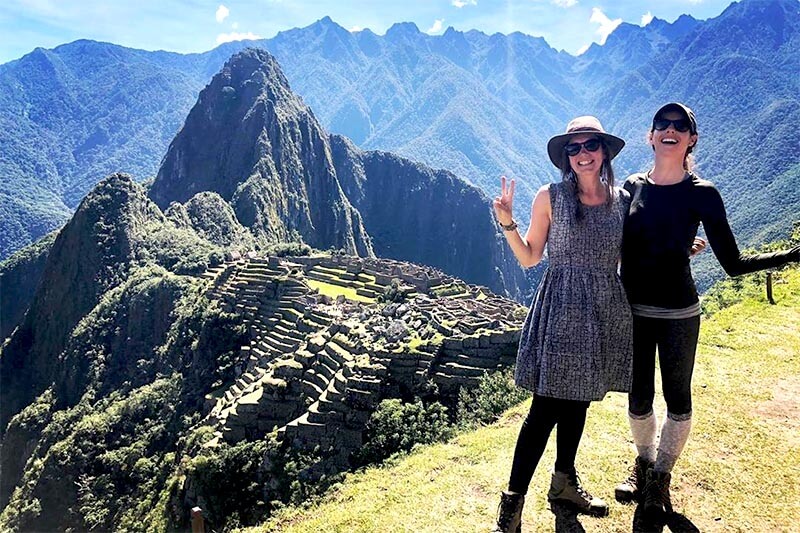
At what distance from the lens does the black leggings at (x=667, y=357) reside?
146 inches

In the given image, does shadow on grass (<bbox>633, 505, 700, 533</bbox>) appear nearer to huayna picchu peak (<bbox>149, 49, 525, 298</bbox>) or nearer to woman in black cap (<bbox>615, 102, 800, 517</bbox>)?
woman in black cap (<bbox>615, 102, 800, 517</bbox>)

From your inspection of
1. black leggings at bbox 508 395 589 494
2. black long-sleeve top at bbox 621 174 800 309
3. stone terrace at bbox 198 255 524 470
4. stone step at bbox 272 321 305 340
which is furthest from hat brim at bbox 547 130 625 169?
stone step at bbox 272 321 305 340

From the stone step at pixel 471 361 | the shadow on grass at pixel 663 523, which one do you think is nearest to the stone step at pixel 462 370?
the stone step at pixel 471 361

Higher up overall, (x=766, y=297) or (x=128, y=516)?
(x=766, y=297)

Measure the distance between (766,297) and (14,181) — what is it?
201 meters

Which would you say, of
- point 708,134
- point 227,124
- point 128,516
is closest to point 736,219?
point 708,134

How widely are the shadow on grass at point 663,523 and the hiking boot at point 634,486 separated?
21 centimetres

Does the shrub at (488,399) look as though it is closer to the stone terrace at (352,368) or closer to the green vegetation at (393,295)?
the stone terrace at (352,368)

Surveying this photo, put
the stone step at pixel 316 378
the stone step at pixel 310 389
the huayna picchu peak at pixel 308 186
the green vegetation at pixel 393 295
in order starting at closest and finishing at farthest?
1. the stone step at pixel 310 389
2. the stone step at pixel 316 378
3. the green vegetation at pixel 393 295
4. the huayna picchu peak at pixel 308 186

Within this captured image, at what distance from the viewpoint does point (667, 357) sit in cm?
378

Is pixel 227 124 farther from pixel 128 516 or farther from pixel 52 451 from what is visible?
pixel 128 516

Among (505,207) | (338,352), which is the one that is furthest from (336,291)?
(505,207)

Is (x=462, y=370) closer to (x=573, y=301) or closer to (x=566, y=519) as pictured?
(x=566, y=519)

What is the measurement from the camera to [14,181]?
168 m
